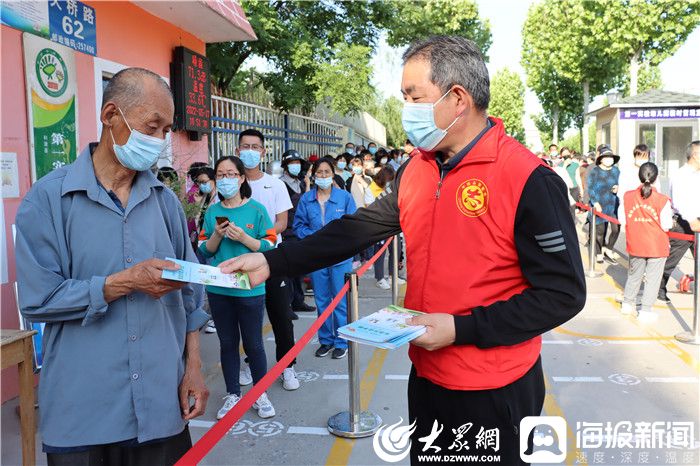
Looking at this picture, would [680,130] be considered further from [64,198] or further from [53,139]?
[64,198]

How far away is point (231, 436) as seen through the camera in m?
4.14

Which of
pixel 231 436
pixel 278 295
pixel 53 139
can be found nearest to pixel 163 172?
pixel 53 139

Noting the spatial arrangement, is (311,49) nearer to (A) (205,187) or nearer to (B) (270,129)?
(B) (270,129)

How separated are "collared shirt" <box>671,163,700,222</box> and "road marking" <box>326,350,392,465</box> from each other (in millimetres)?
3763

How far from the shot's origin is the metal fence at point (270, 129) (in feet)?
32.7

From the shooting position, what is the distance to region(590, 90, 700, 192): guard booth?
17891mm

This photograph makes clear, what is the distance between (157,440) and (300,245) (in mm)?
929

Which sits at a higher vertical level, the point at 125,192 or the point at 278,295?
the point at 125,192

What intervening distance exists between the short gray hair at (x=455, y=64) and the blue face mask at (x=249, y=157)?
145 inches

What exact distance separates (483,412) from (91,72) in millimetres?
5611

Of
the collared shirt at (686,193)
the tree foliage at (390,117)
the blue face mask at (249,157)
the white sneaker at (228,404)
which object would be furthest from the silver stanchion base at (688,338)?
the tree foliage at (390,117)

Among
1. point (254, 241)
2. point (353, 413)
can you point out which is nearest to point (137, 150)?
point (254, 241)

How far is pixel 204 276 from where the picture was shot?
78.2 inches

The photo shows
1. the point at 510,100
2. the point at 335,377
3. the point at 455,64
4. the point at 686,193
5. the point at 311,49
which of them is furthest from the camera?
the point at 510,100
